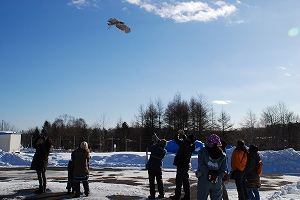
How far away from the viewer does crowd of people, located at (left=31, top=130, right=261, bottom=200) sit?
5.78 m

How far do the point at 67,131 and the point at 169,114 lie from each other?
31102 millimetres

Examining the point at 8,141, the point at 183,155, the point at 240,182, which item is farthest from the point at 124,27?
the point at 8,141

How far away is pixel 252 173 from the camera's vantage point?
799 centimetres

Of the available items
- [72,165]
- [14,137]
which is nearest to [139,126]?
[14,137]

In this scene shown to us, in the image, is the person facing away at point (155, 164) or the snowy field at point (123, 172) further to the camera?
the snowy field at point (123, 172)

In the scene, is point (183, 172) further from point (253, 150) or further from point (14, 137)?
point (14, 137)

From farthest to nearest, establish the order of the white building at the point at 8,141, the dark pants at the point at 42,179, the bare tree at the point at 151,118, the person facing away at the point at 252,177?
the bare tree at the point at 151,118 < the white building at the point at 8,141 < the dark pants at the point at 42,179 < the person facing away at the point at 252,177

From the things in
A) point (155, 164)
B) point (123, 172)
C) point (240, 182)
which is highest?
point (155, 164)

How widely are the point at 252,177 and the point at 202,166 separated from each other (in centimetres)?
282

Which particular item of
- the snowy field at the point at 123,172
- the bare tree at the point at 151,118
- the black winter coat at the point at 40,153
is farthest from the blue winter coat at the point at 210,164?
the bare tree at the point at 151,118

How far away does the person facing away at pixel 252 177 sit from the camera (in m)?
7.91

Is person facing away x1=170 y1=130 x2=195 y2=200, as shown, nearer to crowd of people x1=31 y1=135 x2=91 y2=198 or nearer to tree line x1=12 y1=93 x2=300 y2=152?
crowd of people x1=31 y1=135 x2=91 y2=198

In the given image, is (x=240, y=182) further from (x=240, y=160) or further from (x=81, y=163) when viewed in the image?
(x=81, y=163)

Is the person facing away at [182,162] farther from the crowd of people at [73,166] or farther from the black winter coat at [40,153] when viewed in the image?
the black winter coat at [40,153]
